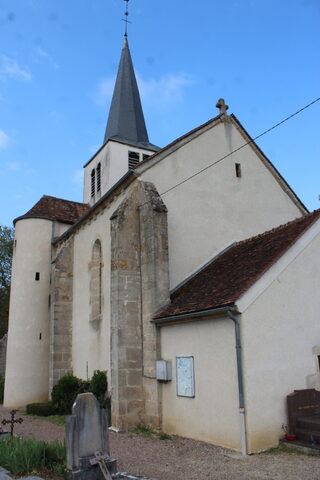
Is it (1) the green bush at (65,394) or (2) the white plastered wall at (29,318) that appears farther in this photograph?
(2) the white plastered wall at (29,318)

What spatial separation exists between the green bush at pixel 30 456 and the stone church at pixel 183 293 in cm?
378

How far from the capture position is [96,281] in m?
16.2

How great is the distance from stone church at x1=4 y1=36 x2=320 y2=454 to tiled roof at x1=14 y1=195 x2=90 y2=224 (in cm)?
12

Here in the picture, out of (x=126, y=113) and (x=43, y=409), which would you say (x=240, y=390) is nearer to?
(x=43, y=409)

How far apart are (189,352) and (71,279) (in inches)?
380

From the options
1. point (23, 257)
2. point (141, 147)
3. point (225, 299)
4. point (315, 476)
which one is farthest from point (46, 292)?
point (315, 476)

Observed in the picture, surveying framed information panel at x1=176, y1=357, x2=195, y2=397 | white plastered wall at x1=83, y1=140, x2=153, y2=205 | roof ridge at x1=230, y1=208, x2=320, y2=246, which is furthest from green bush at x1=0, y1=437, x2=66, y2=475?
white plastered wall at x1=83, y1=140, x2=153, y2=205

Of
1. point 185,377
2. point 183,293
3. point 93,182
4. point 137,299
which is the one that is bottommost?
point 185,377

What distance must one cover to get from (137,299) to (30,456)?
662cm

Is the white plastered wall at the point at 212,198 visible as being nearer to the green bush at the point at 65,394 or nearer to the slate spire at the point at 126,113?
the green bush at the point at 65,394

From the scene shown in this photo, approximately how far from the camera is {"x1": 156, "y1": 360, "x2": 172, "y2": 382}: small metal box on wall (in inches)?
439

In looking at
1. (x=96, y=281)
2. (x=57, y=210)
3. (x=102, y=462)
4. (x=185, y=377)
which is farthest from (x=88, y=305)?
(x=102, y=462)

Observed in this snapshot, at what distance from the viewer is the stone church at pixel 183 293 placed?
30.2 ft

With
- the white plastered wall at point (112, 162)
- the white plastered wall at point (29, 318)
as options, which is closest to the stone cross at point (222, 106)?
the white plastered wall at point (112, 162)
